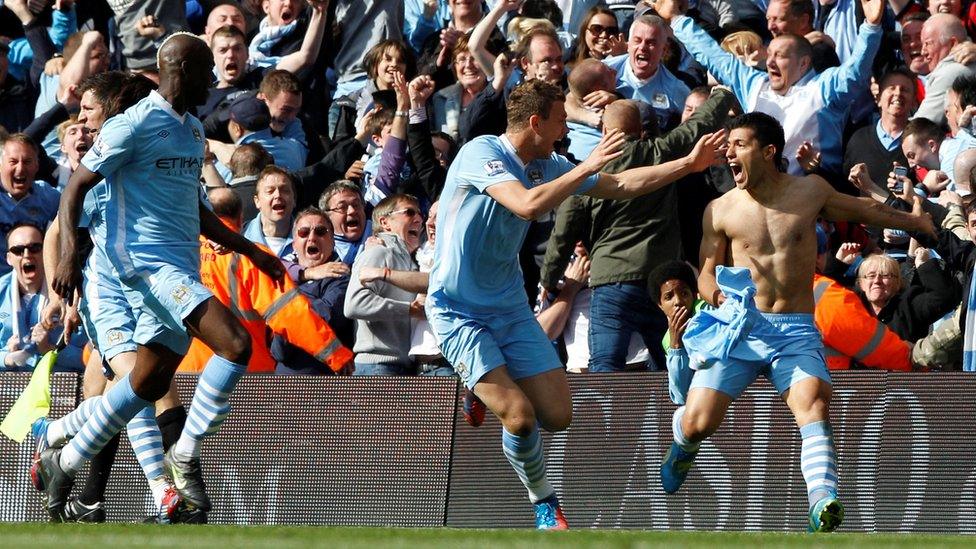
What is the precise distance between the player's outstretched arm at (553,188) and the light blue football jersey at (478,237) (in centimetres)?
32

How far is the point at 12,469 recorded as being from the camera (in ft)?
38.2

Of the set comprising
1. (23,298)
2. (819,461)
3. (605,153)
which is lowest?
(23,298)

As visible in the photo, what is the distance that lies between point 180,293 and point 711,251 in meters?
3.15

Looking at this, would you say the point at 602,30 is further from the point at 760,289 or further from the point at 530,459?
the point at 530,459

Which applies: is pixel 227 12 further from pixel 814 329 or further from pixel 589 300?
pixel 814 329

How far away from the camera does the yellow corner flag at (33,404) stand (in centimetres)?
1052

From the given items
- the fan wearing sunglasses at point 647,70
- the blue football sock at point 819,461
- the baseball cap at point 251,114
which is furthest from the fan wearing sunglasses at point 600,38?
the blue football sock at point 819,461

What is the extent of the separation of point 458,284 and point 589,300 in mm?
2683

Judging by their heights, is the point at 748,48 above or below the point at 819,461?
above

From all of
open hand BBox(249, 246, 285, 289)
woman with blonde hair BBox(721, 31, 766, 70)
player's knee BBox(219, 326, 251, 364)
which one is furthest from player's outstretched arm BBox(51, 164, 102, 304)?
woman with blonde hair BBox(721, 31, 766, 70)

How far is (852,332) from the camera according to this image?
34.8ft

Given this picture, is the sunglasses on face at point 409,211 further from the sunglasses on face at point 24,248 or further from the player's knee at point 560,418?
the player's knee at point 560,418

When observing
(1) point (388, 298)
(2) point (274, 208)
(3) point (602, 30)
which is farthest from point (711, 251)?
(3) point (602, 30)

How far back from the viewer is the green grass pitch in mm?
6809
